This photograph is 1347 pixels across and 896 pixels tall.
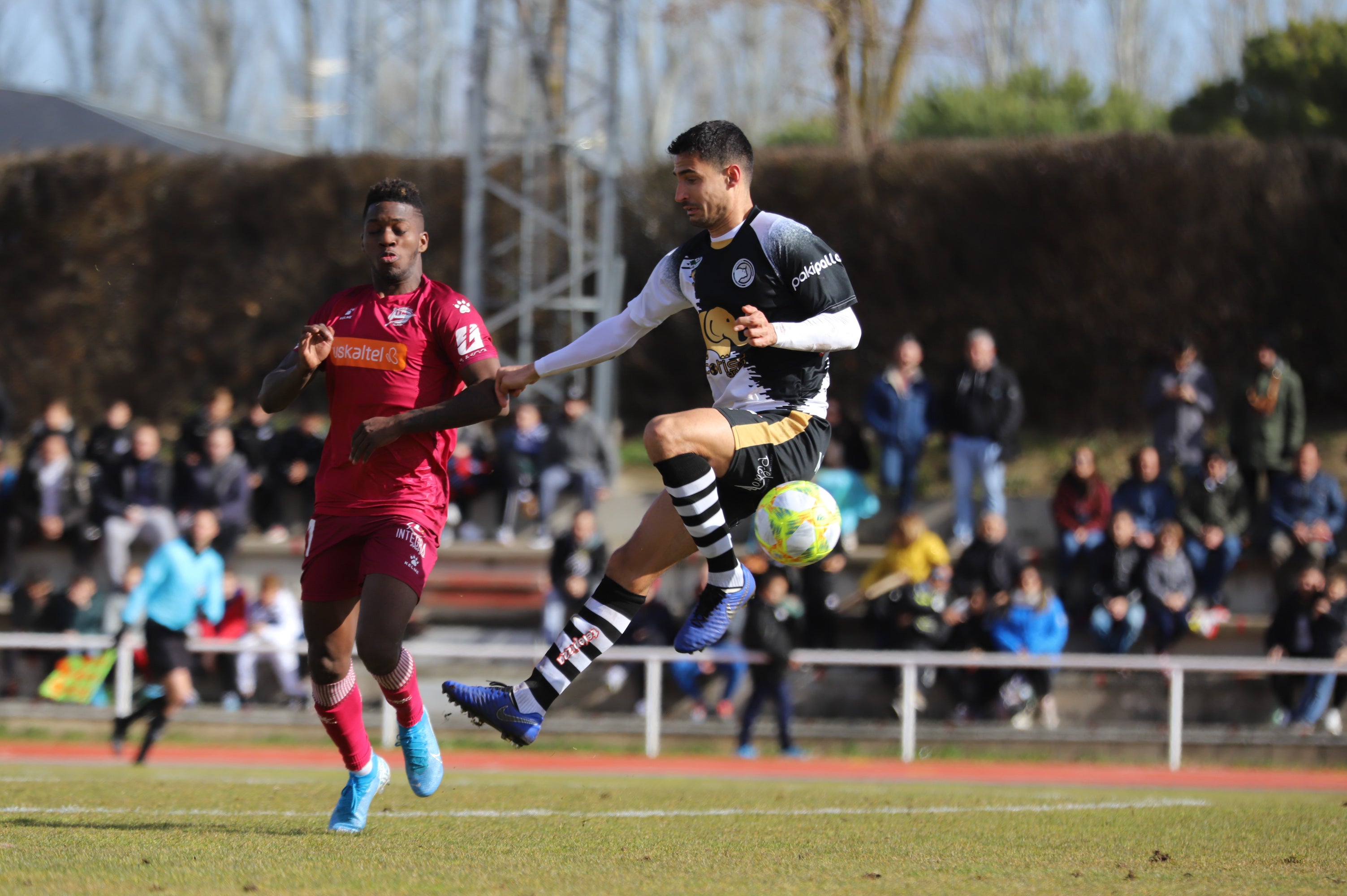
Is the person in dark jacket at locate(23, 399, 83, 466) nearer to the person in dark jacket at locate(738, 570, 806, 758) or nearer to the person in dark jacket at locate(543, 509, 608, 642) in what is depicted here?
the person in dark jacket at locate(543, 509, 608, 642)

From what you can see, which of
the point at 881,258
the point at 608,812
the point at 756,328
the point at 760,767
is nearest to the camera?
the point at 756,328

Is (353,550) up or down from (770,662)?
up

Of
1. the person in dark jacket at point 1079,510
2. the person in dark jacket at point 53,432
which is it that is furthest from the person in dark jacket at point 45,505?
the person in dark jacket at point 1079,510

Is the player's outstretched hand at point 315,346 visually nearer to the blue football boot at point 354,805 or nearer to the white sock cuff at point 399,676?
the white sock cuff at point 399,676

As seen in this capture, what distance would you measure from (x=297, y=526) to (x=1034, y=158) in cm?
1035

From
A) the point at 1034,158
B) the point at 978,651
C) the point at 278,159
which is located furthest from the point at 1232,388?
the point at 278,159

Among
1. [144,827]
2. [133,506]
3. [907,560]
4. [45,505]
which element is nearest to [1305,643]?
[907,560]

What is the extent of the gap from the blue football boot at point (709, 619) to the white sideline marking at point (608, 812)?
4.41ft

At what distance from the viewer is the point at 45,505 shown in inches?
612

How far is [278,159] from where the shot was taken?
2106 centimetres

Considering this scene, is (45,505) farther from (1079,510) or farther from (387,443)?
(387,443)

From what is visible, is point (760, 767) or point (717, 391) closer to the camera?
point (717, 391)

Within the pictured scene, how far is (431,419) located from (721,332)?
1.25 m

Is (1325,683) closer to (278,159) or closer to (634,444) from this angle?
(634,444)
